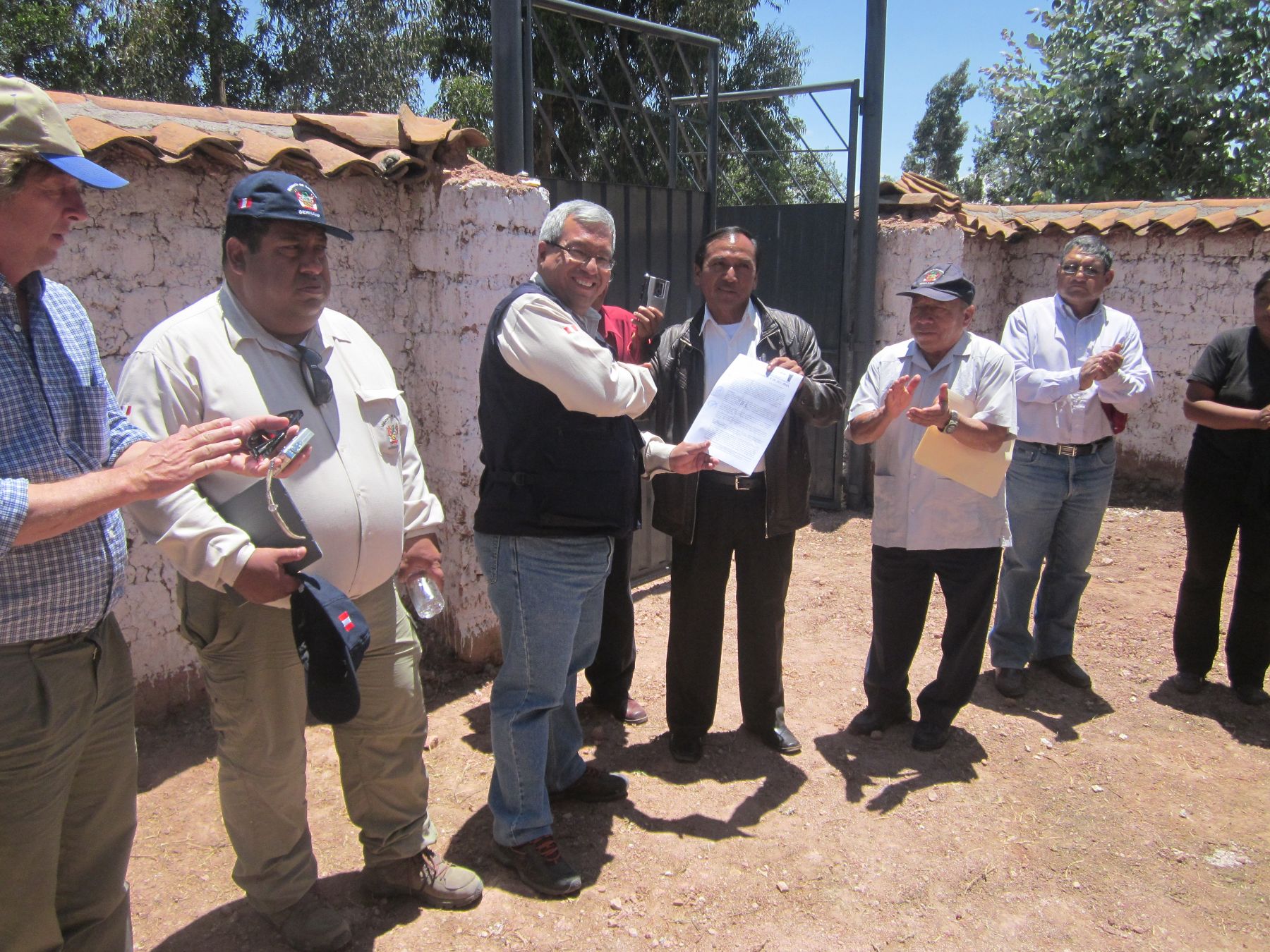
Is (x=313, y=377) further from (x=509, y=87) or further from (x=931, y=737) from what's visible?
(x=931, y=737)

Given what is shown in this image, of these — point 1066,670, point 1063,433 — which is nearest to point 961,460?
point 1063,433

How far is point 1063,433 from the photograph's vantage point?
3947 mm

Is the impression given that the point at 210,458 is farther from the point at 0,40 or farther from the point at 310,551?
the point at 0,40

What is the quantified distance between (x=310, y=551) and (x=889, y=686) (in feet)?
8.30

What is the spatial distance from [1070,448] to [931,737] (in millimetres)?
1447


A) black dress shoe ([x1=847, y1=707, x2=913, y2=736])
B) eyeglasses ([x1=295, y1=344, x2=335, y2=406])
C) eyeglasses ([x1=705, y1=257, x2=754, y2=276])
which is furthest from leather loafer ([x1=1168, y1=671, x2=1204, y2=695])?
eyeglasses ([x1=295, y1=344, x2=335, y2=406])

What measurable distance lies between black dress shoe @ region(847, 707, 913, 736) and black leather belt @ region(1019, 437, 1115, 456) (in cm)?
134

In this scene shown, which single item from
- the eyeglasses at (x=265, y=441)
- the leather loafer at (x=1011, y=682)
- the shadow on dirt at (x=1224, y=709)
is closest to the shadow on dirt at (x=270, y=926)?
the eyeglasses at (x=265, y=441)

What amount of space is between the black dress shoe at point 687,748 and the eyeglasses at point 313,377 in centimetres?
202

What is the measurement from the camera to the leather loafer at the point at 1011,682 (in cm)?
408

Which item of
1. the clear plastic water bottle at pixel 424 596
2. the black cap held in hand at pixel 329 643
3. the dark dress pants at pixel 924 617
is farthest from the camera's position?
the dark dress pants at pixel 924 617

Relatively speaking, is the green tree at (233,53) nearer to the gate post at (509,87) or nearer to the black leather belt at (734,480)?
the gate post at (509,87)

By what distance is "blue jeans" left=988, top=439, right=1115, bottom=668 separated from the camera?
3994mm

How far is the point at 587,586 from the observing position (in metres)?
2.67
